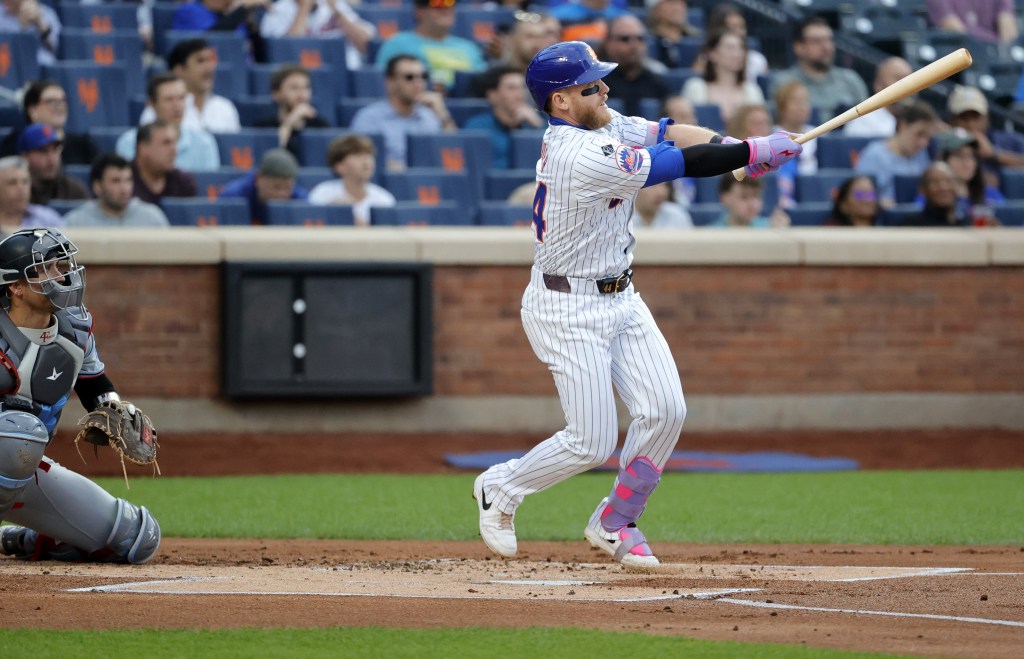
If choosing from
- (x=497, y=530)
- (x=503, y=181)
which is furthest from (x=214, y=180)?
(x=497, y=530)

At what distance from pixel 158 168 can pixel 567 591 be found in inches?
243

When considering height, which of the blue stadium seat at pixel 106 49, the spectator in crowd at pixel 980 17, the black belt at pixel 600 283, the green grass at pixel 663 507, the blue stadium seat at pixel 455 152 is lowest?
the green grass at pixel 663 507

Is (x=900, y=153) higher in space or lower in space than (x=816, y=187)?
higher

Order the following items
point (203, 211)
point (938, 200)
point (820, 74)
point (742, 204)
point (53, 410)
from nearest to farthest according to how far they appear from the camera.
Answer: point (53, 410)
point (203, 211)
point (742, 204)
point (938, 200)
point (820, 74)

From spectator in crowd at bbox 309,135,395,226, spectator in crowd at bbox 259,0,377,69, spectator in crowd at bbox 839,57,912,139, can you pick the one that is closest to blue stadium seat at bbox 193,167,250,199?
spectator in crowd at bbox 309,135,395,226

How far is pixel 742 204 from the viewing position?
11.7m

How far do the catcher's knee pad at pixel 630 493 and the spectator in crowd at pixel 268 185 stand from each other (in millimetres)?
5397

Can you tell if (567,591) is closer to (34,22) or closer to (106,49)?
(106,49)

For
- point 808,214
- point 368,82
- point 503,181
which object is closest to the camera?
point 503,181

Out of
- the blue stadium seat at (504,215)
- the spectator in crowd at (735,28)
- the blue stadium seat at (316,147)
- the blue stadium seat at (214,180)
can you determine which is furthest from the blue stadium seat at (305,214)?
the spectator in crowd at (735,28)

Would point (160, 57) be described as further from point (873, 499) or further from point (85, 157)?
point (873, 499)

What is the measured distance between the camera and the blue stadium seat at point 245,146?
37.8 feet

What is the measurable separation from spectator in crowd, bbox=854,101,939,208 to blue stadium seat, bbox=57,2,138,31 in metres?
5.82

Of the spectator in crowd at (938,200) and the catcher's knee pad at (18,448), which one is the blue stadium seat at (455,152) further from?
the catcher's knee pad at (18,448)
